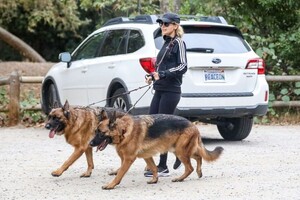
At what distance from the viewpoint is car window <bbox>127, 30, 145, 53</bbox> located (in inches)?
486

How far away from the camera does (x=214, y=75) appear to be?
12.2m

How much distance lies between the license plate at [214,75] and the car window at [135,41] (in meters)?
1.08

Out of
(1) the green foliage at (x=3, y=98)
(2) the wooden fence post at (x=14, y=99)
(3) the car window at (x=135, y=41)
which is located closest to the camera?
(3) the car window at (x=135, y=41)

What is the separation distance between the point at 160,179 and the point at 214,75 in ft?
9.64

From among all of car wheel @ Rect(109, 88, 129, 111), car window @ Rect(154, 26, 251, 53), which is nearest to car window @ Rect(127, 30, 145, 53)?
car window @ Rect(154, 26, 251, 53)

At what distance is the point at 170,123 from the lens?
30.6 feet

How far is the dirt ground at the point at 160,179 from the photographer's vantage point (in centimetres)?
865

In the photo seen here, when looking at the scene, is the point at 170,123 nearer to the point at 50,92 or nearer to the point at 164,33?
the point at 164,33

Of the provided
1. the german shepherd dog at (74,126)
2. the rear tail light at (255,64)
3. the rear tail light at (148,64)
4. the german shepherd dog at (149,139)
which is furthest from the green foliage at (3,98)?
the german shepherd dog at (149,139)

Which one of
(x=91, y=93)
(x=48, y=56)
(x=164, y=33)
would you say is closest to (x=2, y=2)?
(x=48, y=56)

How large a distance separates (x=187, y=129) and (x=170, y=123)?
22 centimetres

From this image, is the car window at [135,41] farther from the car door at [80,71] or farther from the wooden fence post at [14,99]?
the wooden fence post at [14,99]

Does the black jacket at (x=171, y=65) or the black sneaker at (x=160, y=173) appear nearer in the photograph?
the black jacket at (x=171, y=65)

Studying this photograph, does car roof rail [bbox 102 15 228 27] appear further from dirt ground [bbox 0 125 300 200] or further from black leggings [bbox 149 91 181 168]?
black leggings [bbox 149 91 181 168]
